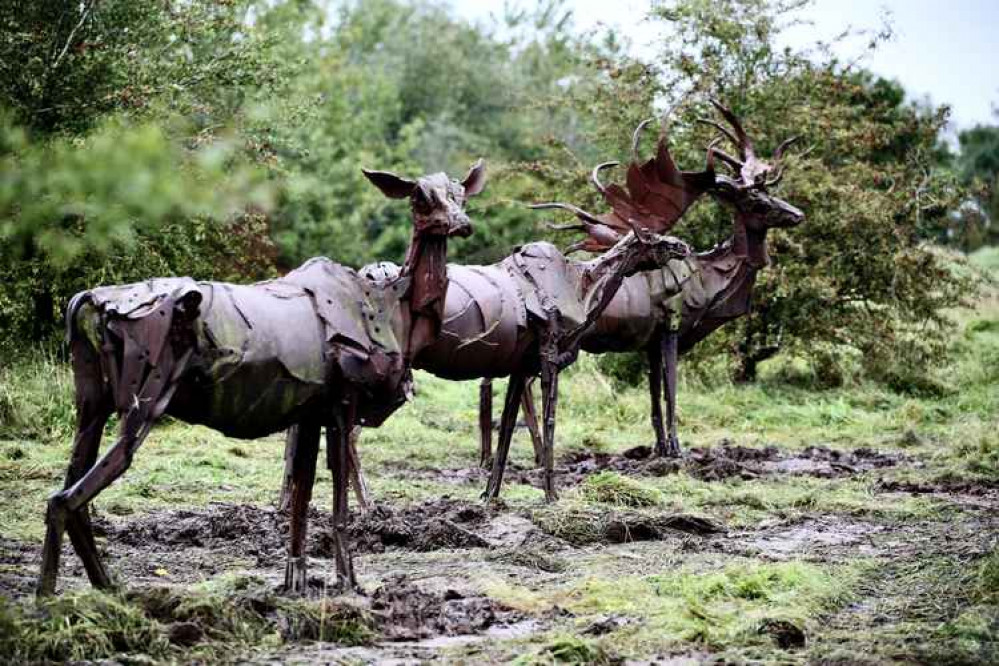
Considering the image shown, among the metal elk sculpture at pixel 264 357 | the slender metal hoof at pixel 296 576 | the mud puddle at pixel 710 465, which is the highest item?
the metal elk sculpture at pixel 264 357

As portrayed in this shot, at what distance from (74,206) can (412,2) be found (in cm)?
4829

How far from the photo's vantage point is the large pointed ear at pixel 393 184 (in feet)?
25.8

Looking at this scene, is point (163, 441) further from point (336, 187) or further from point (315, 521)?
point (336, 187)

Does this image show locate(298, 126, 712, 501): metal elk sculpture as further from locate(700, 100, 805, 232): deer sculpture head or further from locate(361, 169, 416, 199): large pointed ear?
locate(361, 169, 416, 199): large pointed ear

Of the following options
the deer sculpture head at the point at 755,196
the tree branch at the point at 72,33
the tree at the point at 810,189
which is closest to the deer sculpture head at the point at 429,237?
the deer sculpture head at the point at 755,196

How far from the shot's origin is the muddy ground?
7168 millimetres

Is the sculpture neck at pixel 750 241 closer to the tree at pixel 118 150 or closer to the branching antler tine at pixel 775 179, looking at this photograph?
the branching antler tine at pixel 775 179

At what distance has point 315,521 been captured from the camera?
10.4m


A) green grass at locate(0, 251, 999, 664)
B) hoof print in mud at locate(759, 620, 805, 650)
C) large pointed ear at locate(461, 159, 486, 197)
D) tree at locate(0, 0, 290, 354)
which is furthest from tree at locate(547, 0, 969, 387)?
hoof print in mud at locate(759, 620, 805, 650)

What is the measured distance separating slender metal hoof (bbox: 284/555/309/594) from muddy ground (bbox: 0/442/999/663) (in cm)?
12

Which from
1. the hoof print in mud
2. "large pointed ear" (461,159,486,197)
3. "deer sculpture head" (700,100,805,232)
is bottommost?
the hoof print in mud

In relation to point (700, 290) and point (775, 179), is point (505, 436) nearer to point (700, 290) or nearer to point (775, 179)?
point (700, 290)

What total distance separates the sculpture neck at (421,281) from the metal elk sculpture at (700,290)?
6168mm

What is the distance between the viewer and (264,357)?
735cm
